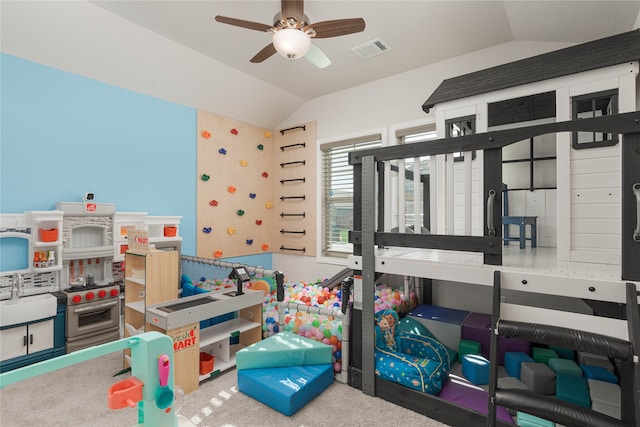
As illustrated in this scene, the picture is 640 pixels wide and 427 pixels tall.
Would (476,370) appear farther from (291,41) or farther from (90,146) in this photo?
(90,146)

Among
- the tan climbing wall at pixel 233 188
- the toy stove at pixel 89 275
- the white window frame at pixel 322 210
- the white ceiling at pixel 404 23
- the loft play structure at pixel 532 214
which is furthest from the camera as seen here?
the white window frame at pixel 322 210

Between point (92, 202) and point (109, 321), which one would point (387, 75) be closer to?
point (92, 202)

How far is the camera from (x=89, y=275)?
3.64 m

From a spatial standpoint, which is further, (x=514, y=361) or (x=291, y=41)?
(x=514, y=361)

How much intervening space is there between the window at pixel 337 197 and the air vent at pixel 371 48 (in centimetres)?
146

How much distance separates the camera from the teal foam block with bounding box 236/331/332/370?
2627 mm

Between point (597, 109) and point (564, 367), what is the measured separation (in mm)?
2371

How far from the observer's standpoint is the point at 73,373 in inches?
114

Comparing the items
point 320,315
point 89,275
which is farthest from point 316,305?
point 89,275

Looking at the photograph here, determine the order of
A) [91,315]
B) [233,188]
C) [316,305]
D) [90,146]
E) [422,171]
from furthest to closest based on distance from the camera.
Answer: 1. [233,188]
2. [422,171]
3. [90,146]
4. [316,305]
5. [91,315]

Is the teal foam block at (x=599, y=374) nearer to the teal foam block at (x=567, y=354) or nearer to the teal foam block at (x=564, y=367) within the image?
the teal foam block at (x=564, y=367)

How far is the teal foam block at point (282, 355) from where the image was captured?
2.63 metres

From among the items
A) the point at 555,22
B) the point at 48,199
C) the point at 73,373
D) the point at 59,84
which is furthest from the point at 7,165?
the point at 555,22

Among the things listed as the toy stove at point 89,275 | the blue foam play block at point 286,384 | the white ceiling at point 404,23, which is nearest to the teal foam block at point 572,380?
the blue foam play block at point 286,384
